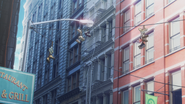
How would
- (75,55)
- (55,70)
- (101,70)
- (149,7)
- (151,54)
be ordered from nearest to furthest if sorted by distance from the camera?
(151,54)
(149,7)
(101,70)
(75,55)
(55,70)

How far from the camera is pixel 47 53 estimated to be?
5953cm

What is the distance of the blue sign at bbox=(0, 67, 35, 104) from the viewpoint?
1167 cm

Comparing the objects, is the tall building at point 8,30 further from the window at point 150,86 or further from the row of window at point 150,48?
the window at point 150,86

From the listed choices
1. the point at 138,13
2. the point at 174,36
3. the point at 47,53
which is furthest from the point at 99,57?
the point at 47,53

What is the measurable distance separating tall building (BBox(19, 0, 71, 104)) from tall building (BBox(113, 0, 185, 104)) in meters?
15.1

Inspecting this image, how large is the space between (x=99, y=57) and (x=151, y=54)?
995 centimetres

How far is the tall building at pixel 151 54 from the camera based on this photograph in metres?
25.6

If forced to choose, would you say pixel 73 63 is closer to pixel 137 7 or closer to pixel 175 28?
pixel 137 7

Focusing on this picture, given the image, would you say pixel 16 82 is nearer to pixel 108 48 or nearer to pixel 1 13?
pixel 1 13

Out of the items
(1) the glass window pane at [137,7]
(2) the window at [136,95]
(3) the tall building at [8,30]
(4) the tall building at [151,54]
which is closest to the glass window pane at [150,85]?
(4) the tall building at [151,54]

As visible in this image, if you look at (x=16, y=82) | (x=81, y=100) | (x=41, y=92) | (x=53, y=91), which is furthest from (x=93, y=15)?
(x=16, y=82)

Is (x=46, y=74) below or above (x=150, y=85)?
above

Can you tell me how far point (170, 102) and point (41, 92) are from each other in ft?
121

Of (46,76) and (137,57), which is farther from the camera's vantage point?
(46,76)
